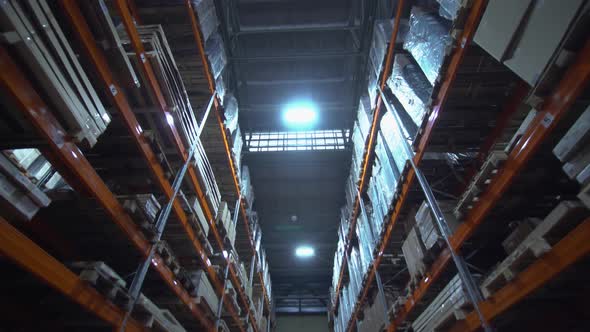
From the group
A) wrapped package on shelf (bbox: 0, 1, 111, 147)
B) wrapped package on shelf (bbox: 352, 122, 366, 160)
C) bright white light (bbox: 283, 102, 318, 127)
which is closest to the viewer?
wrapped package on shelf (bbox: 0, 1, 111, 147)

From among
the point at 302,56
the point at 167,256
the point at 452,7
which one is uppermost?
the point at 302,56

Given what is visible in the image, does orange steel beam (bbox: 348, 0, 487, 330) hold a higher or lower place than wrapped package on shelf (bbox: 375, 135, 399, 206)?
lower

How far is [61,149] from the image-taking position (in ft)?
8.21

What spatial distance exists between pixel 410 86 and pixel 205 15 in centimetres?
400

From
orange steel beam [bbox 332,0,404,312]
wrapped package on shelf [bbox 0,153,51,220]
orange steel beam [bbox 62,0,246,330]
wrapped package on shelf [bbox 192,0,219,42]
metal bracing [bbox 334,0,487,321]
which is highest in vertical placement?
wrapped package on shelf [bbox 192,0,219,42]

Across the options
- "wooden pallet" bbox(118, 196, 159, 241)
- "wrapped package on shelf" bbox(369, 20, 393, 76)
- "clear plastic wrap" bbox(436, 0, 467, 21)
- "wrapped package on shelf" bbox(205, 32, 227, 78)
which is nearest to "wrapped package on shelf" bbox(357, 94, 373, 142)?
"wrapped package on shelf" bbox(369, 20, 393, 76)

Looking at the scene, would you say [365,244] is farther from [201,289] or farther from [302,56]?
[302,56]

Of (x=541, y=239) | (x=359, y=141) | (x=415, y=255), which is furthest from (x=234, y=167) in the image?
(x=541, y=239)

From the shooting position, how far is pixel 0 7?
6.43 feet

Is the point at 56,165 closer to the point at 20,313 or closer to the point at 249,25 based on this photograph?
the point at 20,313

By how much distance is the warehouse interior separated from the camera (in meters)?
2.35

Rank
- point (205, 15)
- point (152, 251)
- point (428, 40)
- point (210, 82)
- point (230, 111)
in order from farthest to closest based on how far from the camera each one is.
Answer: point (230, 111) → point (210, 82) → point (205, 15) → point (428, 40) → point (152, 251)

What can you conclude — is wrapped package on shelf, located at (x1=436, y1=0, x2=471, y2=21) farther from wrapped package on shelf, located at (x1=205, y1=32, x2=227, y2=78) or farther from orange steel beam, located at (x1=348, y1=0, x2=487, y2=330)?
wrapped package on shelf, located at (x1=205, y1=32, x2=227, y2=78)

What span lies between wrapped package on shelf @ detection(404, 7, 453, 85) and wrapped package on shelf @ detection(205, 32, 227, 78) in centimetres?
374
